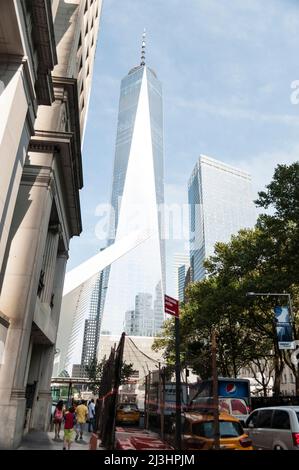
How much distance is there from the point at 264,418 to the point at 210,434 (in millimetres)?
3801

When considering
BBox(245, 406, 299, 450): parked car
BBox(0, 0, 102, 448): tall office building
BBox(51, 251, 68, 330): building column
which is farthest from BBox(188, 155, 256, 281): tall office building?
BBox(245, 406, 299, 450): parked car

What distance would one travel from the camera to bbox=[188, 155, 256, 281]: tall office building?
13775 cm

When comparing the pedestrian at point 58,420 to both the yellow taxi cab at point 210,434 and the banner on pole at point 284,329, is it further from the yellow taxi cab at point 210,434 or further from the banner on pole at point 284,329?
the banner on pole at point 284,329

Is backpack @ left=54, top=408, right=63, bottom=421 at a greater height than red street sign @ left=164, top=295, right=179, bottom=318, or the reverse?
red street sign @ left=164, top=295, right=179, bottom=318

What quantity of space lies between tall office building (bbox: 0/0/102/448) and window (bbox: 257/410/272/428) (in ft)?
27.9

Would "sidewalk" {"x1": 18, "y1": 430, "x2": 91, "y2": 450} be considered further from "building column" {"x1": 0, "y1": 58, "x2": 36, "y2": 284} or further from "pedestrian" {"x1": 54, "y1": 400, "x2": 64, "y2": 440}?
"building column" {"x1": 0, "y1": 58, "x2": 36, "y2": 284}

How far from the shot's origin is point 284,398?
27656 mm

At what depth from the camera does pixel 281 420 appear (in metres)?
11.6

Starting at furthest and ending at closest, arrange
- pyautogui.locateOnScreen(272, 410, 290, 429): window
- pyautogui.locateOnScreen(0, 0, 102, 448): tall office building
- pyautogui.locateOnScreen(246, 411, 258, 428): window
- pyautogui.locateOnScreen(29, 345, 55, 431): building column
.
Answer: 1. pyautogui.locateOnScreen(29, 345, 55, 431): building column
2. pyautogui.locateOnScreen(246, 411, 258, 428): window
3. pyautogui.locateOnScreen(0, 0, 102, 448): tall office building
4. pyautogui.locateOnScreen(272, 410, 290, 429): window

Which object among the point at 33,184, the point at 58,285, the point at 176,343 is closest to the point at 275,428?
the point at 176,343

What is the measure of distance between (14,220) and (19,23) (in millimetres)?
8377

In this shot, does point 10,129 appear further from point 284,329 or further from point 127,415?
point 127,415

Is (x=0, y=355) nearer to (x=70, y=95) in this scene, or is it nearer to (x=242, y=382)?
(x=70, y=95)
